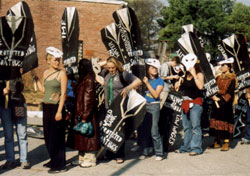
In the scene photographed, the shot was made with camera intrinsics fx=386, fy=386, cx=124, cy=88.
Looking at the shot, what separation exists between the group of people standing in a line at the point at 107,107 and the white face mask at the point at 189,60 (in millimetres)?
20

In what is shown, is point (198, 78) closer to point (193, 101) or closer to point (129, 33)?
point (193, 101)

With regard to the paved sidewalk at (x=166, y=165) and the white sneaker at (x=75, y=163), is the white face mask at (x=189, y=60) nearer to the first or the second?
the paved sidewalk at (x=166, y=165)

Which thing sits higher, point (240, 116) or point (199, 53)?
point (199, 53)

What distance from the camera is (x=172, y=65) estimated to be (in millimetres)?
9094

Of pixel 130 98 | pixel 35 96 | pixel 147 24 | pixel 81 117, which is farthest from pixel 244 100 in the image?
pixel 147 24

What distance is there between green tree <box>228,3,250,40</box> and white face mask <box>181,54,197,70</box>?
3932 cm

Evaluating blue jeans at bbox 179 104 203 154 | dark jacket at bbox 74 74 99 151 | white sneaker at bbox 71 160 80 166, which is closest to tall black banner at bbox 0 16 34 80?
dark jacket at bbox 74 74 99 151

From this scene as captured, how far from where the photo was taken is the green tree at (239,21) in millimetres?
45000

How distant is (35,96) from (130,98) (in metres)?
13.0

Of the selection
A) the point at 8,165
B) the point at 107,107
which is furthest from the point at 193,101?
the point at 8,165

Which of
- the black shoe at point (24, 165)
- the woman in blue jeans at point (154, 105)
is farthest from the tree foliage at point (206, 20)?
the black shoe at point (24, 165)

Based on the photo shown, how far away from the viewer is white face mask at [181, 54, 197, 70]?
276 inches

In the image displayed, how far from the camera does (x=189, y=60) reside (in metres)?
7.05

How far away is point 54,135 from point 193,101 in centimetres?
267
